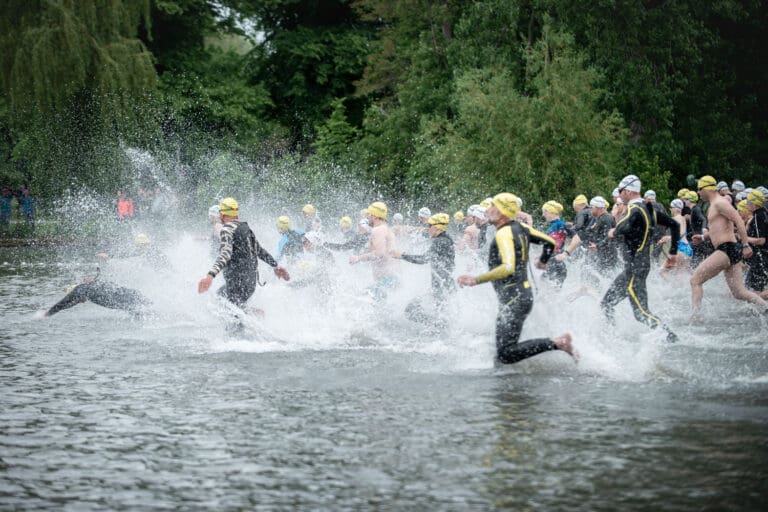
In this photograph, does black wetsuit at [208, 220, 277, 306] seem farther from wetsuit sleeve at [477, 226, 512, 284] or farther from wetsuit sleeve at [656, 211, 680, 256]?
wetsuit sleeve at [656, 211, 680, 256]

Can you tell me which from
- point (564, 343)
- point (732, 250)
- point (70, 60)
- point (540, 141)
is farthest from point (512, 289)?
point (70, 60)

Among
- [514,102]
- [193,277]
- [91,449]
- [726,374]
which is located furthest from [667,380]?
[514,102]

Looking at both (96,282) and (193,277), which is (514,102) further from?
(96,282)

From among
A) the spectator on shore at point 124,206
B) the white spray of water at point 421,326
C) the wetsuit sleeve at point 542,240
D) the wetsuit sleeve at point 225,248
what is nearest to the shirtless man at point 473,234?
the white spray of water at point 421,326

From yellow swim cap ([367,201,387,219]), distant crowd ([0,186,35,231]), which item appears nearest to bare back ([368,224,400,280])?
yellow swim cap ([367,201,387,219])

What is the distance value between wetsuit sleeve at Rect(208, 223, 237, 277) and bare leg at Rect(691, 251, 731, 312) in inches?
231

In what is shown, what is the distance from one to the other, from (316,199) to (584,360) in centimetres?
2749

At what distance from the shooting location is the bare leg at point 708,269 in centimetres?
1409

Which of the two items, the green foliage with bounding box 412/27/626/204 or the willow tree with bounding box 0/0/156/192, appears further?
the willow tree with bounding box 0/0/156/192

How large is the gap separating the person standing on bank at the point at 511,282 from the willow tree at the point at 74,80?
84.9 feet

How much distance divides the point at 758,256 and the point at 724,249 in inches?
83.8

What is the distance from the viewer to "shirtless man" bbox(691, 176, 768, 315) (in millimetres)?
13992

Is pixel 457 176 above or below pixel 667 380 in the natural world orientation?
above

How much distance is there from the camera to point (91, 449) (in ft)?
25.9
